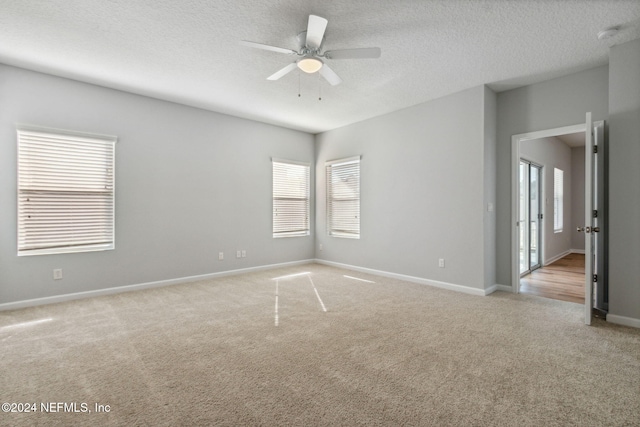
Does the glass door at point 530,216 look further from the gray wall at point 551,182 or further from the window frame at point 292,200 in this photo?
the window frame at point 292,200

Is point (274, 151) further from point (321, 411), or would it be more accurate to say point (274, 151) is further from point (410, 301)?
point (321, 411)

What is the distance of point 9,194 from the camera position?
3500mm

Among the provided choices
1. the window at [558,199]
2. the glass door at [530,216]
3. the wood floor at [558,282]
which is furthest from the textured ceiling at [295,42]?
the window at [558,199]

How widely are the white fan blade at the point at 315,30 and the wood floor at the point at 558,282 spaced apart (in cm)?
425

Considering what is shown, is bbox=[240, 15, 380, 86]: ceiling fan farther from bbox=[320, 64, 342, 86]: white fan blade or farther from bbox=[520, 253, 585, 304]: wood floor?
bbox=[520, 253, 585, 304]: wood floor

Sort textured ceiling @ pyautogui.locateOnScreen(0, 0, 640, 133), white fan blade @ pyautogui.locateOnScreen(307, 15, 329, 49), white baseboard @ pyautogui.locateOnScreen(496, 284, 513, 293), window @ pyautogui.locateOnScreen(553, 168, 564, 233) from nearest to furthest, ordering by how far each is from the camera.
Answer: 1. white fan blade @ pyautogui.locateOnScreen(307, 15, 329, 49)
2. textured ceiling @ pyautogui.locateOnScreen(0, 0, 640, 133)
3. white baseboard @ pyautogui.locateOnScreen(496, 284, 513, 293)
4. window @ pyautogui.locateOnScreen(553, 168, 564, 233)

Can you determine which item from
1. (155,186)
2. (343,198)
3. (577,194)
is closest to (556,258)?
(577,194)

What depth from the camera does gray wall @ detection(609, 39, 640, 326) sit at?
302 centimetres

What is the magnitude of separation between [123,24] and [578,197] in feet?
33.5

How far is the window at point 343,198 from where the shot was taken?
19.2ft

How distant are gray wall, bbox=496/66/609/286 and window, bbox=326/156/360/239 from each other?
2379 mm

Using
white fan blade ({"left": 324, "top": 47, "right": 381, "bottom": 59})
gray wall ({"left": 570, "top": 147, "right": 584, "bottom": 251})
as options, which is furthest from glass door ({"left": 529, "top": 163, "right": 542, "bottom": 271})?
white fan blade ({"left": 324, "top": 47, "right": 381, "bottom": 59})

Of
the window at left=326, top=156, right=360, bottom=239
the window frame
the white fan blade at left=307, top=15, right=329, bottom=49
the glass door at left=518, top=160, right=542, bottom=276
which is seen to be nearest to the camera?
the white fan blade at left=307, top=15, right=329, bottom=49

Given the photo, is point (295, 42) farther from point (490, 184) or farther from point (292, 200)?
point (292, 200)
